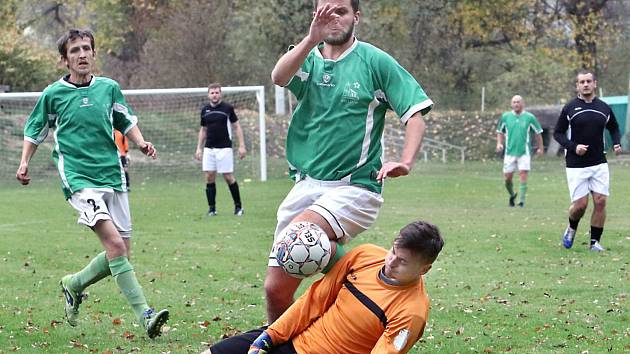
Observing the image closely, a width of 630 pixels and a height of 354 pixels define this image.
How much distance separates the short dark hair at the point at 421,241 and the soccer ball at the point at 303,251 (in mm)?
432

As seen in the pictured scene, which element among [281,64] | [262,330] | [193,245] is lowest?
[193,245]

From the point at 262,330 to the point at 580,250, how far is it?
781 cm

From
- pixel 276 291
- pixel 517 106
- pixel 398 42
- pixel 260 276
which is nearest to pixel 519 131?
pixel 517 106

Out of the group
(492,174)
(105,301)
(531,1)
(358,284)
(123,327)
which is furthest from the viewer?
(531,1)

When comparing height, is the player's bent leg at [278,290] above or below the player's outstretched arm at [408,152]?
below

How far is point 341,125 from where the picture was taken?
5672 mm

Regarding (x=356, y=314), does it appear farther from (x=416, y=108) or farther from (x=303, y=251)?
(x=416, y=108)

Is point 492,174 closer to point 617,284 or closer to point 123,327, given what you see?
point 617,284

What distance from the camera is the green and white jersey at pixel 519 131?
18812mm

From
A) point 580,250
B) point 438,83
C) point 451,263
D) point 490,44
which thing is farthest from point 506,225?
point 490,44

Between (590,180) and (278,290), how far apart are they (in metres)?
7.51

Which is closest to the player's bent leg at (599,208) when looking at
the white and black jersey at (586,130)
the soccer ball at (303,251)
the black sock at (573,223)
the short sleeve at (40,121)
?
the black sock at (573,223)

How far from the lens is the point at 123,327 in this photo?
25.7 feet

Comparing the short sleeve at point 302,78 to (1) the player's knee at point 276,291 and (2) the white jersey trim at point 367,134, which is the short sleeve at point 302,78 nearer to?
(2) the white jersey trim at point 367,134
